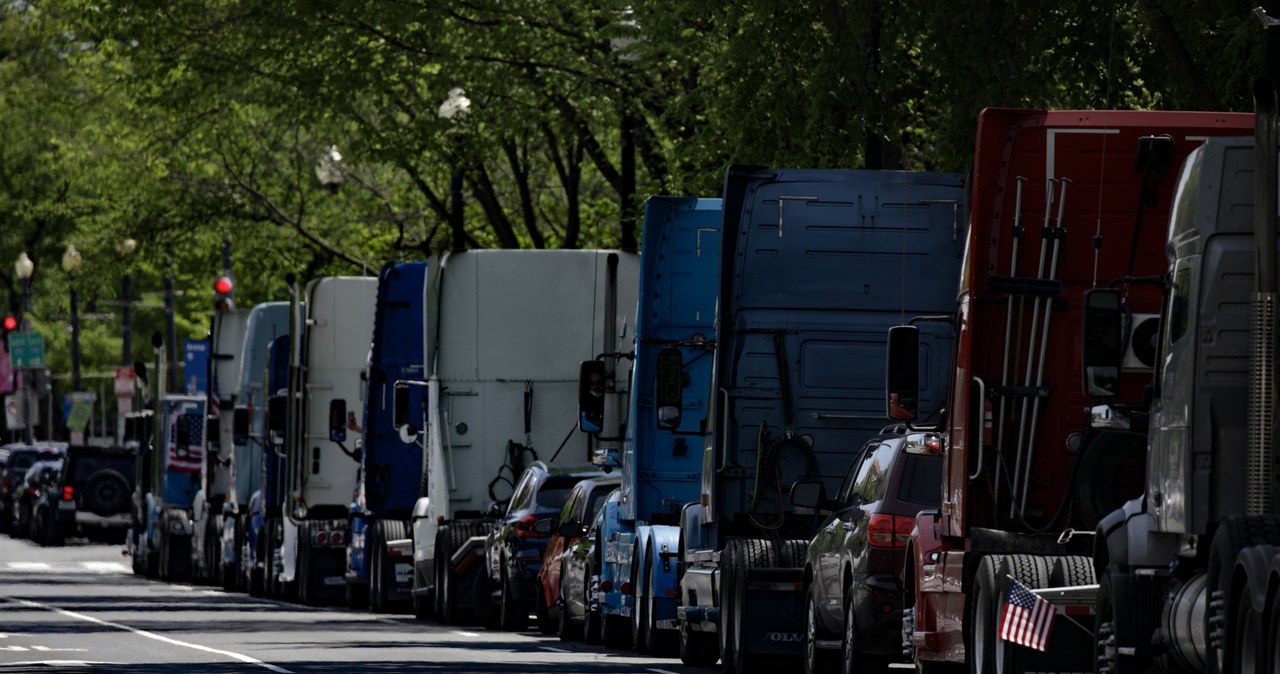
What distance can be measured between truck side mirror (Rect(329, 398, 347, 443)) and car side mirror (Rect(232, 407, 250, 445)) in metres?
5.43

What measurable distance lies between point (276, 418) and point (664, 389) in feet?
43.3

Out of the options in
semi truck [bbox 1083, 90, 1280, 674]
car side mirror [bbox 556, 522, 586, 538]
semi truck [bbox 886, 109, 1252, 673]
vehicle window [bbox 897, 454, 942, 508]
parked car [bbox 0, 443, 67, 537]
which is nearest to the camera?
semi truck [bbox 1083, 90, 1280, 674]

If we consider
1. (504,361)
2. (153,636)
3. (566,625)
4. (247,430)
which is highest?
(504,361)

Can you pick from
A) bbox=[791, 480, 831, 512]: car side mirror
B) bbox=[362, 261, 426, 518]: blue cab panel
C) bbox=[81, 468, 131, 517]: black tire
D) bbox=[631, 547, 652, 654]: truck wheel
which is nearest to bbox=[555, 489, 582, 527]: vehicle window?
bbox=[631, 547, 652, 654]: truck wheel

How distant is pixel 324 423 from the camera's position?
3297cm

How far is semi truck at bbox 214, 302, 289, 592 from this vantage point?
3769cm

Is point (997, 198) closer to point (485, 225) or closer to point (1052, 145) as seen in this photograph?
point (1052, 145)

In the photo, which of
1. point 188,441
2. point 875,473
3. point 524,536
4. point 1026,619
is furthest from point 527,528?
point 188,441

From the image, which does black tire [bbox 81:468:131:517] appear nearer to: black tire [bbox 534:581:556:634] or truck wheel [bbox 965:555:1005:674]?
black tire [bbox 534:581:556:634]

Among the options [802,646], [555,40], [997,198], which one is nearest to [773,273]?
[802,646]

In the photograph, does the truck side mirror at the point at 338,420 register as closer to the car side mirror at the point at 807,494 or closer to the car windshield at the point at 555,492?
the car windshield at the point at 555,492

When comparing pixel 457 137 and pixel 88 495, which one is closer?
pixel 457 137

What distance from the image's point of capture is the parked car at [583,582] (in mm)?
22875

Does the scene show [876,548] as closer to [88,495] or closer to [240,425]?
[240,425]
